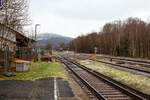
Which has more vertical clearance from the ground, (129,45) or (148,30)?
(148,30)

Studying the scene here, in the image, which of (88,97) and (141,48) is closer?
(88,97)

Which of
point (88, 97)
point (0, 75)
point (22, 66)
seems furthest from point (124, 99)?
point (22, 66)

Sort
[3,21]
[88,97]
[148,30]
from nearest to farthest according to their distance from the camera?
[88,97]
[3,21]
[148,30]

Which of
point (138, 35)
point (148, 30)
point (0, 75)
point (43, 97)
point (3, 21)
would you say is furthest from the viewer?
point (138, 35)

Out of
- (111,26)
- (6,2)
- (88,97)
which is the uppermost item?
(111,26)

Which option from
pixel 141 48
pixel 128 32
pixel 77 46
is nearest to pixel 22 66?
pixel 141 48

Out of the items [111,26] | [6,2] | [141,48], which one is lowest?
[141,48]

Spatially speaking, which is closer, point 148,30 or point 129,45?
point 148,30

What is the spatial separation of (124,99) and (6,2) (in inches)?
435

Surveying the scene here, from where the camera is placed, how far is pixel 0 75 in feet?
41.2

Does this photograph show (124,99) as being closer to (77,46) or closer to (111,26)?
(111,26)

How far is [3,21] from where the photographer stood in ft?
44.4

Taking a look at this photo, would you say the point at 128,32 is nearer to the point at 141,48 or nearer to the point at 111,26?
the point at 141,48

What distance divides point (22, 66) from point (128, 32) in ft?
149
